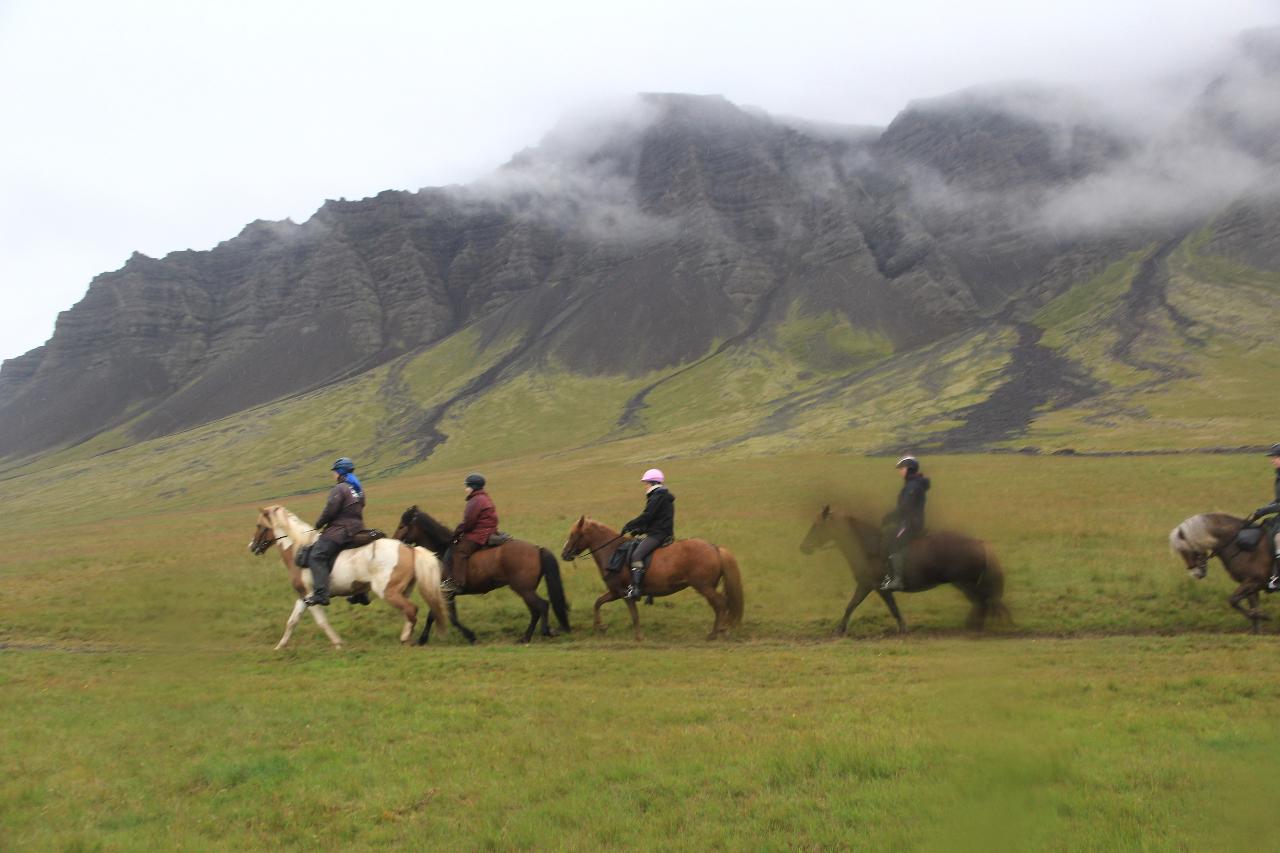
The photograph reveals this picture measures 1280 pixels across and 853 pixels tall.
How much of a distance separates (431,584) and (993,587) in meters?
12.8

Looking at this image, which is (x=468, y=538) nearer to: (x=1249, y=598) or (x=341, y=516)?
(x=341, y=516)

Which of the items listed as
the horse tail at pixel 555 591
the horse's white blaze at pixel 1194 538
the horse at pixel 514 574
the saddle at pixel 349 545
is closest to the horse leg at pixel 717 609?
the horse tail at pixel 555 591

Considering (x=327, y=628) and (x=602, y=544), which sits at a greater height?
Result: (x=602, y=544)

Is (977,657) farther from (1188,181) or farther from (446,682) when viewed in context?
(1188,181)

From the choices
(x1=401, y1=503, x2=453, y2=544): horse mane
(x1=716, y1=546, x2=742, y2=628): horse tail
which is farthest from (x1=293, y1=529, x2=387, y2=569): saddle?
(x1=716, y1=546, x2=742, y2=628): horse tail

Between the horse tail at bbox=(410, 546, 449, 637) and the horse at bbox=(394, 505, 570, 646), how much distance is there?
257 millimetres

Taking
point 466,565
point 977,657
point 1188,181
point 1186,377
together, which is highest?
point 1188,181

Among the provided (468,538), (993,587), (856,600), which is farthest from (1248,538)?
(468,538)

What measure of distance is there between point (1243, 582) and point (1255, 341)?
410 feet

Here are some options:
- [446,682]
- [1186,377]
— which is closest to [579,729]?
[446,682]

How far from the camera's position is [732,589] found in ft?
60.0

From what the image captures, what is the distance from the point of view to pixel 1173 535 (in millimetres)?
18750

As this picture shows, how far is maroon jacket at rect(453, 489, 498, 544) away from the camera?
1961 centimetres

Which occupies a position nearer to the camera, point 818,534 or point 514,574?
point 818,534
